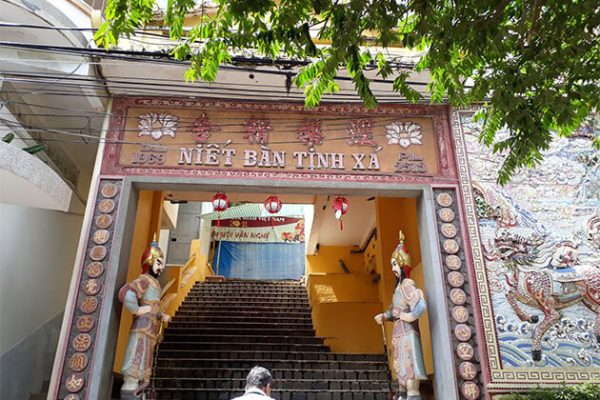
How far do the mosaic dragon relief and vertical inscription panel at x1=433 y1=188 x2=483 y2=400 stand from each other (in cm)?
29

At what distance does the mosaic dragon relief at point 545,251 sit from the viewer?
18.8ft

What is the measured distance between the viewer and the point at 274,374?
6.88 m

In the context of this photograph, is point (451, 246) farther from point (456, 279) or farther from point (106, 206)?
point (106, 206)

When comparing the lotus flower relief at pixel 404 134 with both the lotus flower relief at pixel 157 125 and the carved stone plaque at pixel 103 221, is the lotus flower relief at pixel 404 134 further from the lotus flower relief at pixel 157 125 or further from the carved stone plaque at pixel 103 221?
the carved stone plaque at pixel 103 221

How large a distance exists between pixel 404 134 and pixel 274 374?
3.67m

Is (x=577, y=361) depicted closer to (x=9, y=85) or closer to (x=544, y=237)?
(x=544, y=237)

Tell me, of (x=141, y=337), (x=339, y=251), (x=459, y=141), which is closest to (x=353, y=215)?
(x=339, y=251)

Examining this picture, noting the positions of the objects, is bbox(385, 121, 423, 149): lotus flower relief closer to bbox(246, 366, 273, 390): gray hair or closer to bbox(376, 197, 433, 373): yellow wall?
bbox(376, 197, 433, 373): yellow wall

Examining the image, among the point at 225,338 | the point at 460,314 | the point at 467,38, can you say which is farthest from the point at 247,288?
the point at 467,38

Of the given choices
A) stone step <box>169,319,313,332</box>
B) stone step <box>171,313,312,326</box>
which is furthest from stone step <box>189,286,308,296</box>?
stone step <box>169,319,313,332</box>

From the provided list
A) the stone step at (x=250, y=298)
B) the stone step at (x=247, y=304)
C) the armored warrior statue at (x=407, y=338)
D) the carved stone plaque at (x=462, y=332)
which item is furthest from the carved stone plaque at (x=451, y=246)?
the stone step at (x=250, y=298)

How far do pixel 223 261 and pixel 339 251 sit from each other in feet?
17.4

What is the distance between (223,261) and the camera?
16531mm

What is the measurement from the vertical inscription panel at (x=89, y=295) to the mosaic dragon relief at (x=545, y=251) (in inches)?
175
